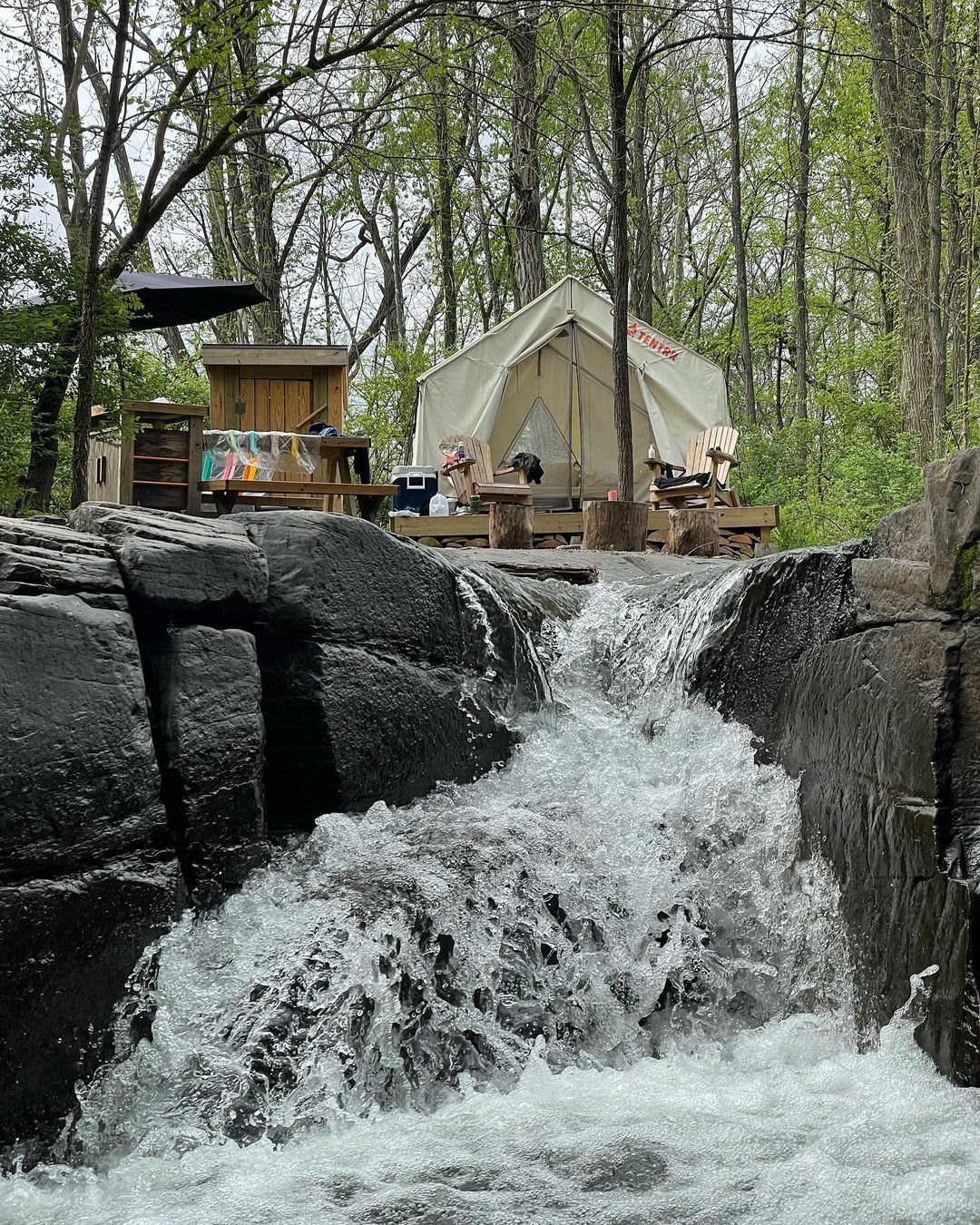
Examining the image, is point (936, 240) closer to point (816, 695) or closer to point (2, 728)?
point (816, 695)

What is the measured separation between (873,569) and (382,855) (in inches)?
93.7

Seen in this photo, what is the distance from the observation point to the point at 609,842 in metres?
5.20

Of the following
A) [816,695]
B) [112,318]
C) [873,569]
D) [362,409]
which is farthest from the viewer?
[362,409]

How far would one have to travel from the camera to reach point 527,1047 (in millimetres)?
4152

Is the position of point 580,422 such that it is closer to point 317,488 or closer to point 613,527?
point 613,527

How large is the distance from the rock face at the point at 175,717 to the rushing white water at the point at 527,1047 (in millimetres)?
207

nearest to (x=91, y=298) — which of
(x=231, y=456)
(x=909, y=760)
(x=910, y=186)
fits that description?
(x=231, y=456)

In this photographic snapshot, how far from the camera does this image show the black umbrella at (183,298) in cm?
1260

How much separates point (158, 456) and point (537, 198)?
31.0ft

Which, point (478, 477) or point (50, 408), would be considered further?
point (478, 477)

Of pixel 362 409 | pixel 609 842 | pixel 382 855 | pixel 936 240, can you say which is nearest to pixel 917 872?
pixel 609 842

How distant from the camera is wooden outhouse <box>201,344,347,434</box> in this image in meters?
13.8

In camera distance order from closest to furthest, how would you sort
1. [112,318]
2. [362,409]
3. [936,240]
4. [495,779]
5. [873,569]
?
1. [873,569]
2. [495,779]
3. [112,318]
4. [936,240]
5. [362,409]

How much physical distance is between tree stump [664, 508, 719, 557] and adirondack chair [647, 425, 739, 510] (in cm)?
80
